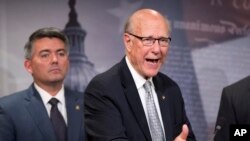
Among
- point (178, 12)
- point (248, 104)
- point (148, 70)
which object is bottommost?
point (248, 104)

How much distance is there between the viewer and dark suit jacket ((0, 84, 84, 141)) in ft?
9.82

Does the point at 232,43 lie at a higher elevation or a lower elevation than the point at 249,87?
higher

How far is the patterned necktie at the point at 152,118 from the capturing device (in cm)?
232

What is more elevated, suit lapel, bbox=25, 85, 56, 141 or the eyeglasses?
the eyeglasses

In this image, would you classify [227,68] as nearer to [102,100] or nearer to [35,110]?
[35,110]

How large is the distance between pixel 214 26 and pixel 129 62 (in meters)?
2.20

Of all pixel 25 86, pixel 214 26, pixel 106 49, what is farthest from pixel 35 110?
pixel 214 26

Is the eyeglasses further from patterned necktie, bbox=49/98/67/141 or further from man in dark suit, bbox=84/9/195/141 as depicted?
patterned necktie, bbox=49/98/67/141

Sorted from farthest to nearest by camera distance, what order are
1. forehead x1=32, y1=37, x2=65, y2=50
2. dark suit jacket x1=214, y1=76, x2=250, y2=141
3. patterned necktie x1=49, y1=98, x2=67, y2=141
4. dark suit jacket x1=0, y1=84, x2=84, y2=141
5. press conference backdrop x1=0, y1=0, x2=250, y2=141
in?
press conference backdrop x1=0, y1=0, x2=250, y2=141 → forehead x1=32, y1=37, x2=65, y2=50 → patterned necktie x1=49, y1=98, x2=67, y2=141 → dark suit jacket x1=0, y1=84, x2=84, y2=141 → dark suit jacket x1=214, y1=76, x2=250, y2=141

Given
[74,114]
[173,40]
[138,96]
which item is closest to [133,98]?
[138,96]

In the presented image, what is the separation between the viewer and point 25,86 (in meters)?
3.98

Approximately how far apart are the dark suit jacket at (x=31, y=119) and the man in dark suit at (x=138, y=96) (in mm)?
821

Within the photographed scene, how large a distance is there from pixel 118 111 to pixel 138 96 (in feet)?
0.49

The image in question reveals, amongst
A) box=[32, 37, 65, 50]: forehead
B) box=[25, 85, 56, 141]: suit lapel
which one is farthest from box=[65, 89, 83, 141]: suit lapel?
box=[32, 37, 65, 50]: forehead
